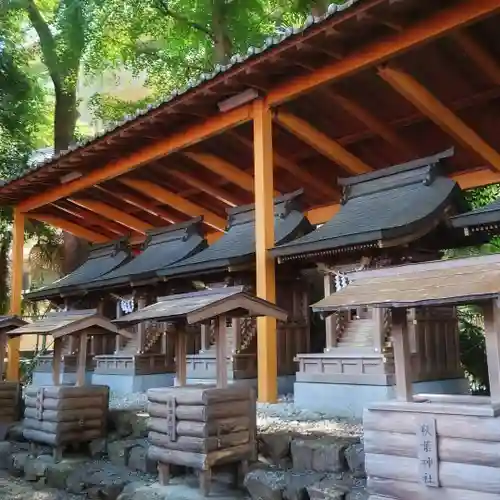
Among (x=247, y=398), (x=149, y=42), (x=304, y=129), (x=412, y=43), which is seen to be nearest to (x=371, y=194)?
(x=304, y=129)

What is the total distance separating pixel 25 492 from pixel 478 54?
946 cm

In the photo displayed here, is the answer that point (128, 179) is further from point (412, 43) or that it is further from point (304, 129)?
point (412, 43)

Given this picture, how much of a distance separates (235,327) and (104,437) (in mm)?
3278

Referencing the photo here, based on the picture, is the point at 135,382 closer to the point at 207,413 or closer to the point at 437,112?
the point at 207,413

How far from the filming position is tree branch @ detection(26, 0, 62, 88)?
18.5 meters

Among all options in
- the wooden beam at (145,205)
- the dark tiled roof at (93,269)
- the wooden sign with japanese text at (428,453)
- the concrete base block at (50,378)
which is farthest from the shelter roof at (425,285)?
the wooden beam at (145,205)

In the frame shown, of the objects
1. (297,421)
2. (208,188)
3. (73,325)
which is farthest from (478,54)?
(73,325)

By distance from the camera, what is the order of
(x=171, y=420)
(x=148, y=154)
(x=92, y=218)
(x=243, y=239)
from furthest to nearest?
(x=92, y=218) → (x=148, y=154) → (x=243, y=239) → (x=171, y=420)

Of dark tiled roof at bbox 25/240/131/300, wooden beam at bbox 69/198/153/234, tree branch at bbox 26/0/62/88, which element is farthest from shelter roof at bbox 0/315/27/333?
tree branch at bbox 26/0/62/88

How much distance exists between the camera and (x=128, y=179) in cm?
1405

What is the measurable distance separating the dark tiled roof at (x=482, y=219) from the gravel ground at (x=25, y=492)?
6198mm

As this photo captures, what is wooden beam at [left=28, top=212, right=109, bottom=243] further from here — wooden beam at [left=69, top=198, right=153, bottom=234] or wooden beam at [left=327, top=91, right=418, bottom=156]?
wooden beam at [left=327, top=91, right=418, bottom=156]

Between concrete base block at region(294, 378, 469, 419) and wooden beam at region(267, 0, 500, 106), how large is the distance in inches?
183

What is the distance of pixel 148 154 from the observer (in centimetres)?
1180
